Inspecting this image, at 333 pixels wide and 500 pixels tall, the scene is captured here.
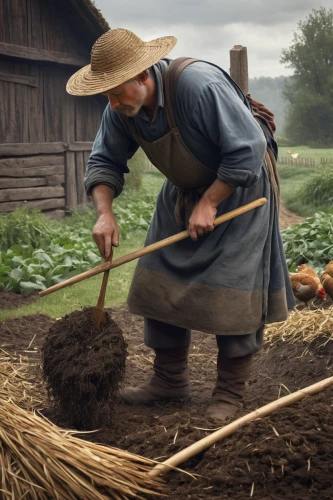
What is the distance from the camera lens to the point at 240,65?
6.69m

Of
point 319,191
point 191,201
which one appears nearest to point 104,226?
point 191,201

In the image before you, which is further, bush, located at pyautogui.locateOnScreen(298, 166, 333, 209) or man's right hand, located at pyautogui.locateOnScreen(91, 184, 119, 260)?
bush, located at pyautogui.locateOnScreen(298, 166, 333, 209)

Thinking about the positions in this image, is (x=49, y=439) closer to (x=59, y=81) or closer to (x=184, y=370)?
(x=184, y=370)

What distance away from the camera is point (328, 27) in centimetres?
3175

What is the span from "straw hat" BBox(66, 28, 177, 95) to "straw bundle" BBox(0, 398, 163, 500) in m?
1.59

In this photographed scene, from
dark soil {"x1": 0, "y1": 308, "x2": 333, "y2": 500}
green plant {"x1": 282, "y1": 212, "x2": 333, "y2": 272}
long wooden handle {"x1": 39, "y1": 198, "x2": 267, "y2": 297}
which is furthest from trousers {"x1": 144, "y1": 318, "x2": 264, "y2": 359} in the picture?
green plant {"x1": 282, "y1": 212, "x2": 333, "y2": 272}

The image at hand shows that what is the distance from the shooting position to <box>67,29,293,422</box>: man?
141 inches

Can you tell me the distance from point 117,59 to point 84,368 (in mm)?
1489

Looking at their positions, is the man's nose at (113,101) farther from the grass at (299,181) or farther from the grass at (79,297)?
the grass at (299,181)

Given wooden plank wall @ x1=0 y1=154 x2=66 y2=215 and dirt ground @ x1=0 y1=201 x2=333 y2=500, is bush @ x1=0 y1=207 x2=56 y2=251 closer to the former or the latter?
wooden plank wall @ x1=0 y1=154 x2=66 y2=215

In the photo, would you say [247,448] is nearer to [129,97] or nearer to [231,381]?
[231,381]

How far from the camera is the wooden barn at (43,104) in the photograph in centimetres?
1052

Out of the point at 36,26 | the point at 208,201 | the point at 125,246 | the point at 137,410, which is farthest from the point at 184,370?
the point at 36,26

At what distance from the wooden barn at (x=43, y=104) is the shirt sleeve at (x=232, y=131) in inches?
280
